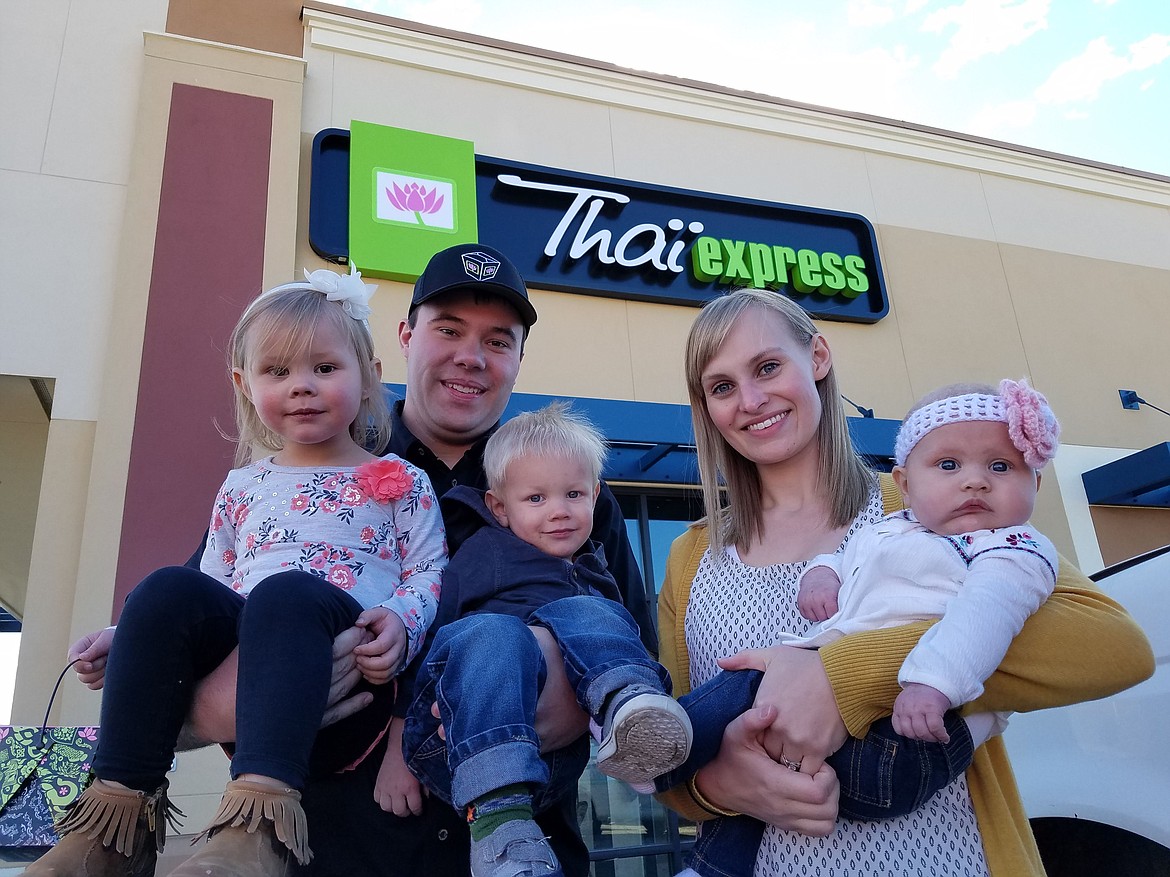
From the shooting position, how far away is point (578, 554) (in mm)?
2164

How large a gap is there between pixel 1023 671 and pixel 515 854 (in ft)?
3.20

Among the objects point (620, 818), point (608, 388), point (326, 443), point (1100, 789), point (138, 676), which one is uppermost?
point (608, 388)

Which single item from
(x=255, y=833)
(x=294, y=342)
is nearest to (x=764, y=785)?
(x=255, y=833)

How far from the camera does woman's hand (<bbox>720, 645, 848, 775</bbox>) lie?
4.83 ft

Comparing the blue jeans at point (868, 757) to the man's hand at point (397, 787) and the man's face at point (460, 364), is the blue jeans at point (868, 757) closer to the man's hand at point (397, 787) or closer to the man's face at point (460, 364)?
the man's hand at point (397, 787)

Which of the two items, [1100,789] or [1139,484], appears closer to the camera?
[1100,789]

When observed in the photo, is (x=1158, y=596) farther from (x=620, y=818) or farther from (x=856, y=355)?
(x=856, y=355)

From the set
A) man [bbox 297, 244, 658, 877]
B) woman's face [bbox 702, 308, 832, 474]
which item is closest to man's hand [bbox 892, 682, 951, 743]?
woman's face [bbox 702, 308, 832, 474]

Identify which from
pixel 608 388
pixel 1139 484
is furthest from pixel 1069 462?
pixel 608 388

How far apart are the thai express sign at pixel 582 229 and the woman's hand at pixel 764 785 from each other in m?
5.69

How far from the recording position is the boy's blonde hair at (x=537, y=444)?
2.14 metres

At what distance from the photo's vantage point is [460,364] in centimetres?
234

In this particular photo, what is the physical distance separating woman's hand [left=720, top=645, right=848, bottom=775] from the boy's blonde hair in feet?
2.78

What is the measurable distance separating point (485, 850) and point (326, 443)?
3.99ft
